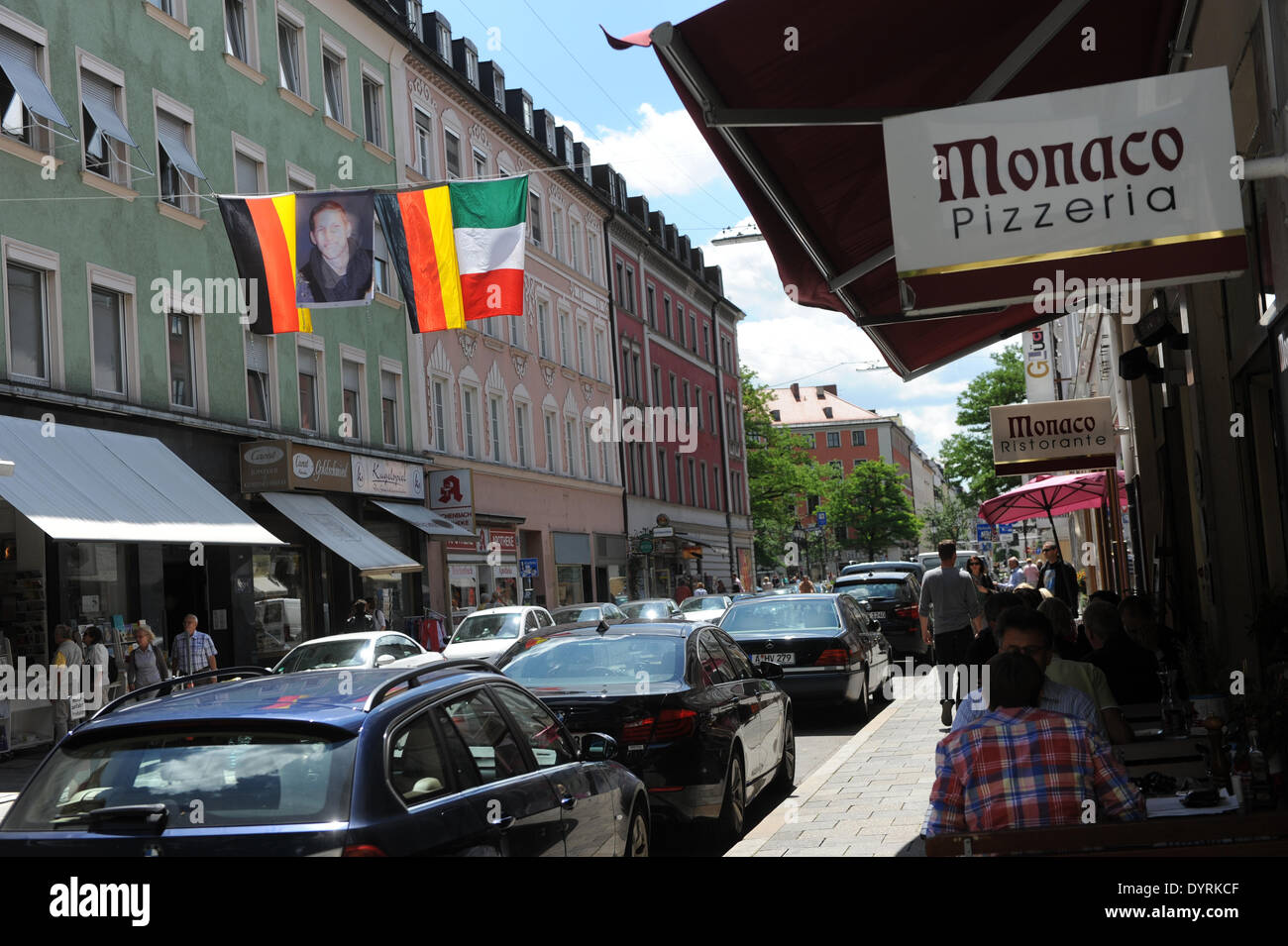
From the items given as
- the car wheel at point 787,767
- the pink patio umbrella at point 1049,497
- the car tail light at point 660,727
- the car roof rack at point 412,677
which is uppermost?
the pink patio umbrella at point 1049,497

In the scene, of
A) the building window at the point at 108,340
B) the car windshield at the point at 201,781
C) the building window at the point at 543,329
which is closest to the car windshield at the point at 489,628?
the building window at the point at 108,340

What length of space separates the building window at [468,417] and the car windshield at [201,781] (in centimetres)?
3136

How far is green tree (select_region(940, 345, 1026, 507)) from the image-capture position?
208 ft


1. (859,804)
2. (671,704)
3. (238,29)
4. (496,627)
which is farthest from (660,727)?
(238,29)

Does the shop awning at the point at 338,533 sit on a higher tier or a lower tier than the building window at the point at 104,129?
lower

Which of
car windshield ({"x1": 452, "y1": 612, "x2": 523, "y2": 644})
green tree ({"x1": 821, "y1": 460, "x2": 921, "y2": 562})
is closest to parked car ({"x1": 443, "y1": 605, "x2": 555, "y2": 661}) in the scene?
car windshield ({"x1": 452, "y1": 612, "x2": 523, "y2": 644})

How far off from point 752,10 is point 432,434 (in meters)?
29.1

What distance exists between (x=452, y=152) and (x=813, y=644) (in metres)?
24.8

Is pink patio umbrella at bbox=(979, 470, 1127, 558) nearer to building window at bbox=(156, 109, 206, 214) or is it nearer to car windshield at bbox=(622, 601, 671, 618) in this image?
car windshield at bbox=(622, 601, 671, 618)

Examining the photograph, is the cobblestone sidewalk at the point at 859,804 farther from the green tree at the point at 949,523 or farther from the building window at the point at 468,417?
the green tree at the point at 949,523

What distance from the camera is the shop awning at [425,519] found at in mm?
30159

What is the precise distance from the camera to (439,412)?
34500mm

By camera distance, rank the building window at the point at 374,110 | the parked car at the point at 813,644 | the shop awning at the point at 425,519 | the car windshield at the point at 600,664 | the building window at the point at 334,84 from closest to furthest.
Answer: the car windshield at the point at 600,664 < the parked car at the point at 813,644 < the shop awning at the point at 425,519 < the building window at the point at 334,84 < the building window at the point at 374,110
